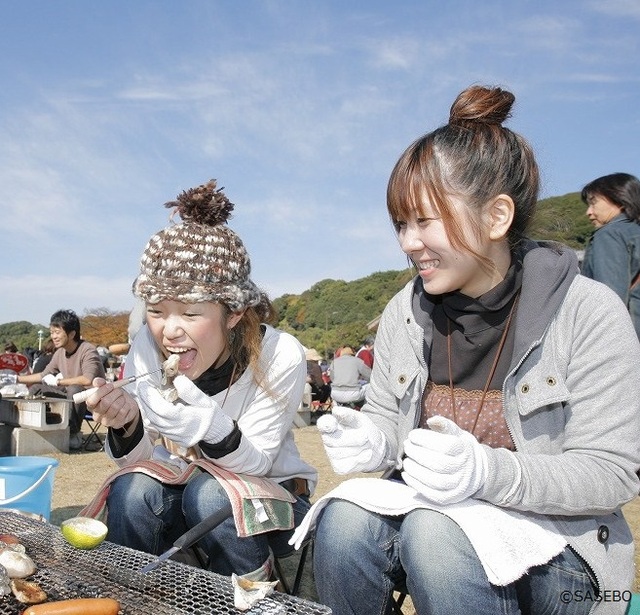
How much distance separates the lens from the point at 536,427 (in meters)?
1.74

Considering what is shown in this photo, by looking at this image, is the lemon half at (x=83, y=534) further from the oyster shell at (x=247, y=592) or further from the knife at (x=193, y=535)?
the oyster shell at (x=247, y=592)

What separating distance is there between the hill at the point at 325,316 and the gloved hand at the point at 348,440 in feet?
51.8

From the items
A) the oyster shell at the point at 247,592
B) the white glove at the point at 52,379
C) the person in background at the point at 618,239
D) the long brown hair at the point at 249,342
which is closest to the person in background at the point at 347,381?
the white glove at the point at 52,379

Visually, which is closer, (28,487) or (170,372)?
(170,372)

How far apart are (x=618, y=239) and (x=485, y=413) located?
2801 mm

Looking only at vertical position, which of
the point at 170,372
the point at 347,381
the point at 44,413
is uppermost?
the point at 170,372

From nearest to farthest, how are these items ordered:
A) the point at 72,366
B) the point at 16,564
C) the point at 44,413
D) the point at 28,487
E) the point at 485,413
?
the point at 16,564
the point at 485,413
the point at 28,487
the point at 44,413
the point at 72,366

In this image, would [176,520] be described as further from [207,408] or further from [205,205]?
[205,205]

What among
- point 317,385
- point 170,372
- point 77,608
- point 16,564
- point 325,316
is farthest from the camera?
point 325,316

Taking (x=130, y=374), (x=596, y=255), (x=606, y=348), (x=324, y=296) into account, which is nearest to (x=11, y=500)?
(x=130, y=374)

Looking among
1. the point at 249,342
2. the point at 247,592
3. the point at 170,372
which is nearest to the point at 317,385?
the point at 249,342

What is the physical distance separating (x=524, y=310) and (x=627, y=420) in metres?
0.41

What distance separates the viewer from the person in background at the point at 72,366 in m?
7.19

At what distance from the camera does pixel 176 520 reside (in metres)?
2.31
